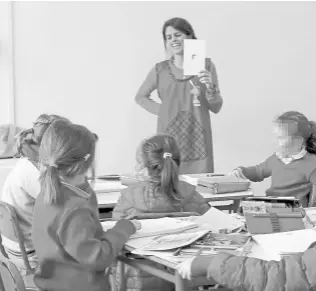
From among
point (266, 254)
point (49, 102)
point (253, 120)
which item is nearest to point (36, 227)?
point (266, 254)

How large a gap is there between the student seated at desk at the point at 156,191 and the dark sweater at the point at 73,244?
21.8 inches

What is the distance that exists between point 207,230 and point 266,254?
0.26 metres

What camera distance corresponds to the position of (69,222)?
2.13m

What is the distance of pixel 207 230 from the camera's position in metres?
2.36

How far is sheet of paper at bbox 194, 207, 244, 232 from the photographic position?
8.30ft

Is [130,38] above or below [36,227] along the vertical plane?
above

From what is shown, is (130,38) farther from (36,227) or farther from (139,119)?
(36,227)

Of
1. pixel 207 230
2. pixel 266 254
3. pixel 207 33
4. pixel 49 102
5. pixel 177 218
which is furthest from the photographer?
pixel 207 33

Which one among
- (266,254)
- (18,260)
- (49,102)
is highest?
(49,102)

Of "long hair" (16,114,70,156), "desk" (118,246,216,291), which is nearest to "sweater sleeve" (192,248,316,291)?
"desk" (118,246,216,291)

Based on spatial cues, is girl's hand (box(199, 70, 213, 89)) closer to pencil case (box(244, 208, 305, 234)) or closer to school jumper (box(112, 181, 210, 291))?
school jumper (box(112, 181, 210, 291))

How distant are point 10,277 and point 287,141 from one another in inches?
76.4

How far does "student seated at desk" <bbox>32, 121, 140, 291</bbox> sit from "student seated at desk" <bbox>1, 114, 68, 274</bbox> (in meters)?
0.59

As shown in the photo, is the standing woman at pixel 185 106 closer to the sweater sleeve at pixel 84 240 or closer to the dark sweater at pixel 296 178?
the dark sweater at pixel 296 178
